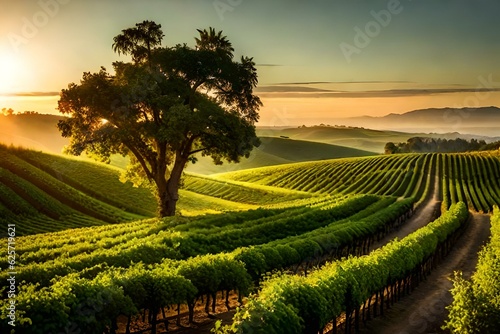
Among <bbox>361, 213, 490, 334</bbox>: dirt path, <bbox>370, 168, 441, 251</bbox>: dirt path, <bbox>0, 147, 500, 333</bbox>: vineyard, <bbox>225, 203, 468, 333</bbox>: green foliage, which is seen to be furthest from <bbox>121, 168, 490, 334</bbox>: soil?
<bbox>225, 203, 468, 333</bbox>: green foliage

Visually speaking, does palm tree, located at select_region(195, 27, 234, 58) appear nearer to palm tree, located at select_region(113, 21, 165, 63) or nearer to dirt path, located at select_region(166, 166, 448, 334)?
palm tree, located at select_region(113, 21, 165, 63)

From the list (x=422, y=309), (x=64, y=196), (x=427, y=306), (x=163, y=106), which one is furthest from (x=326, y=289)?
(x=64, y=196)

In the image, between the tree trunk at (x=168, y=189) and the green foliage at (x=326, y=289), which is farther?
the tree trunk at (x=168, y=189)

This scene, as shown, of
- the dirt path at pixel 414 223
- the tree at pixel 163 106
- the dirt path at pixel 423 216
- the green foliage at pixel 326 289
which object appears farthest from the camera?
the dirt path at pixel 423 216

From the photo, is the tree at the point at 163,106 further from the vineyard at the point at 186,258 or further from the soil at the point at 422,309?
the soil at the point at 422,309

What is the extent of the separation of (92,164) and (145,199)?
17.6 metres

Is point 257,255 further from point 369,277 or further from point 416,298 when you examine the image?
point 416,298

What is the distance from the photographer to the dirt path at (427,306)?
96.4 feet

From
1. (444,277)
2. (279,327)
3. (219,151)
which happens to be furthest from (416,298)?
(219,151)

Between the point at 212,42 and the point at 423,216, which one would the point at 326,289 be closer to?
the point at 212,42

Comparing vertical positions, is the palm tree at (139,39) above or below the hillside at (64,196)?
above

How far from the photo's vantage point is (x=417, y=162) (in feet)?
547

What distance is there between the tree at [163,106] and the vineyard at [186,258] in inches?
334

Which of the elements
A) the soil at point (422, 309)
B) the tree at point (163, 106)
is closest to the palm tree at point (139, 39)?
the tree at point (163, 106)
